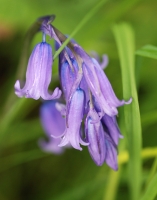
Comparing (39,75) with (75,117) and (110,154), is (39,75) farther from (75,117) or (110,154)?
(110,154)

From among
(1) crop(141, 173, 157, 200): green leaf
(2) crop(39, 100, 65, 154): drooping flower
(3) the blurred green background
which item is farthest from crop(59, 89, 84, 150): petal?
(3) the blurred green background

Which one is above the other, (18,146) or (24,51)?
(24,51)

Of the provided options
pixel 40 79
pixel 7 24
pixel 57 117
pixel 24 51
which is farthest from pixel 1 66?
pixel 40 79

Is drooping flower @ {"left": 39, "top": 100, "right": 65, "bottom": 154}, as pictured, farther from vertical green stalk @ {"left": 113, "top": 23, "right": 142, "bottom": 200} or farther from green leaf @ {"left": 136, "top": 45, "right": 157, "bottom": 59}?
green leaf @ {"left": 136, "top": 45, "right": 157, "bottom": 59}

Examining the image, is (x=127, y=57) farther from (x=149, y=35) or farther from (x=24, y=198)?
(x=24, y=198)

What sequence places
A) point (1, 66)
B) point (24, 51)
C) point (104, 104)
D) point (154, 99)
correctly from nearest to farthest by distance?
point (104, 104), point (24, 51), point (154, 99), point (1, 66)

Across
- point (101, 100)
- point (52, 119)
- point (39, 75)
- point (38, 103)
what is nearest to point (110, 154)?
point (101, 100)

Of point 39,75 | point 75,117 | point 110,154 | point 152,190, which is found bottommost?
point 152,190

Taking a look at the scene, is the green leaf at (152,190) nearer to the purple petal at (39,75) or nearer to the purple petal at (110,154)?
the purple petal at (110,154)
